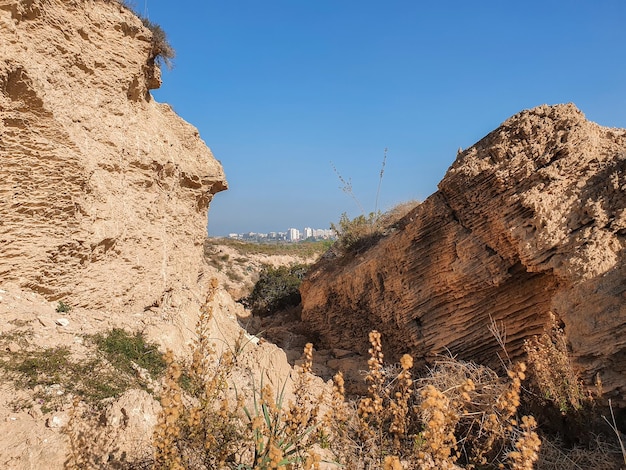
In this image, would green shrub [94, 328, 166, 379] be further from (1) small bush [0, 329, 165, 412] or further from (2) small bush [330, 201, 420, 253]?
(2) small bush [330, 201, 420, 253]

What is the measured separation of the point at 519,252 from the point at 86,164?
6292mm

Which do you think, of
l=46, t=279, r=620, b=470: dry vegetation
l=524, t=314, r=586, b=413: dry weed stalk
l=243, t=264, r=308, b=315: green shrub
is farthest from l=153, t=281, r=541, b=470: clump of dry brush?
l=243, t=264, r=308, b=315: green shrub

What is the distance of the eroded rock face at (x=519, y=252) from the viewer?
4535mm

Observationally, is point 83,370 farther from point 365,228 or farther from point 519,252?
point 365,228

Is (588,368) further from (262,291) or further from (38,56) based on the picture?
(262,291)

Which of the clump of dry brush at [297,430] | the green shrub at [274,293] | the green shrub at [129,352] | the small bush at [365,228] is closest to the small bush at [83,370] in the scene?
the green shrub at [129,352]

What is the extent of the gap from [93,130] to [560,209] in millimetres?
6863

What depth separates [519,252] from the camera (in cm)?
566

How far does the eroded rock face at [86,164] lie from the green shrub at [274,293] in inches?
291

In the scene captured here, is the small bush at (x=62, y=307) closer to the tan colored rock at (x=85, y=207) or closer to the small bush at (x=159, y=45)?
the tan colored rock at (x=85, y=207)

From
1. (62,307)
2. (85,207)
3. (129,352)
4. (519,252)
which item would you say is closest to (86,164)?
(85,207)

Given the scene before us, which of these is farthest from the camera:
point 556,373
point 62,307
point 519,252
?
point 519,252

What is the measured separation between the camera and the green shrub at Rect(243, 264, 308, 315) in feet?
49.4

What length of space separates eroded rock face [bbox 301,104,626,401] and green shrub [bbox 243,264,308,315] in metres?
6.83
